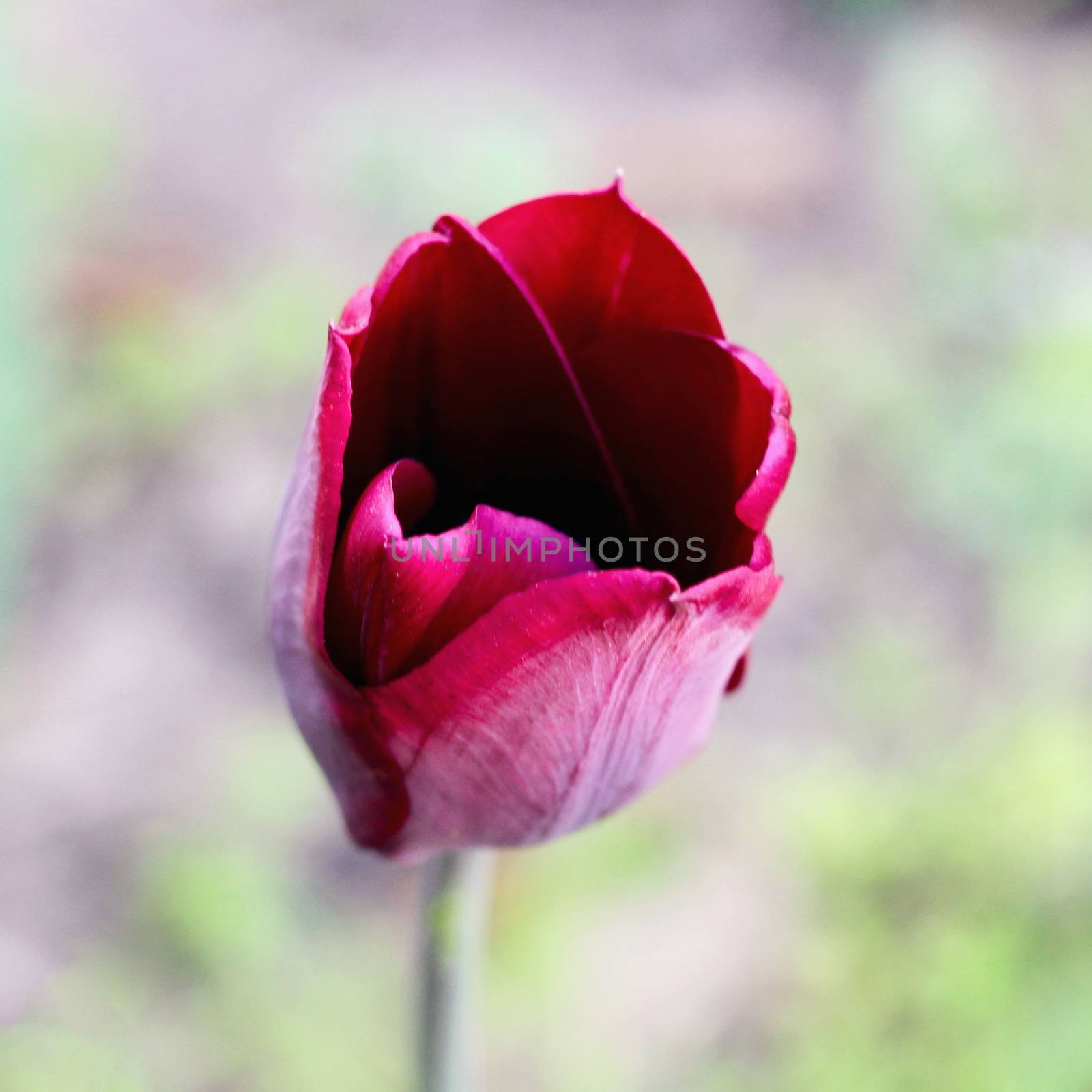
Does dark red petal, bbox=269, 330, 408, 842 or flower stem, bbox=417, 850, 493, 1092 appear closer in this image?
dark red petal, bbox=269, 330, 408, 842

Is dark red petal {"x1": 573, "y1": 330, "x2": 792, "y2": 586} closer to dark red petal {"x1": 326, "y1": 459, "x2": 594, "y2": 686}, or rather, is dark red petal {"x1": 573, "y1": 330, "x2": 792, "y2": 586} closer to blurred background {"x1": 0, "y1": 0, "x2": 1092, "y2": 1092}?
dark red petal {"x1": 326, "y1": 459, "x2": 594, "y2": 686}

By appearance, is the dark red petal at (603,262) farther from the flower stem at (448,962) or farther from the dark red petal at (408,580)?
the flower stem at (448,962)

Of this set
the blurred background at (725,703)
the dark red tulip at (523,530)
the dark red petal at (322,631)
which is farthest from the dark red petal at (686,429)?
the blurred background at (725,703)

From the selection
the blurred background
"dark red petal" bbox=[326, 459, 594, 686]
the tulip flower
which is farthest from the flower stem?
the blurred background

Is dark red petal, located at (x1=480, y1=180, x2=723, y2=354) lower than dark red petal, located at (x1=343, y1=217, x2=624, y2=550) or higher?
higher

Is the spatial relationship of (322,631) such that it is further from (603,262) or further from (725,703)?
(725,703)

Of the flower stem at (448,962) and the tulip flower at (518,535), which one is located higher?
the tulip flower at (518,535)

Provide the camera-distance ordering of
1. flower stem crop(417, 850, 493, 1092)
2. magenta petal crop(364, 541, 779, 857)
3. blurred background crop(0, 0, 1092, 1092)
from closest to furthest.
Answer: magenta petal crop(364, 541, 779, 857), flower stem crop(417, 850, 493, 1092), blurred background crop(0, 0, 1092, 1092)

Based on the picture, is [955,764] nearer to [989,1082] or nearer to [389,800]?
[989,1082]

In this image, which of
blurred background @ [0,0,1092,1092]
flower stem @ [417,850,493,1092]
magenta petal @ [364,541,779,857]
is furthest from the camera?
blurred background @ [0,0,1092,1092]
